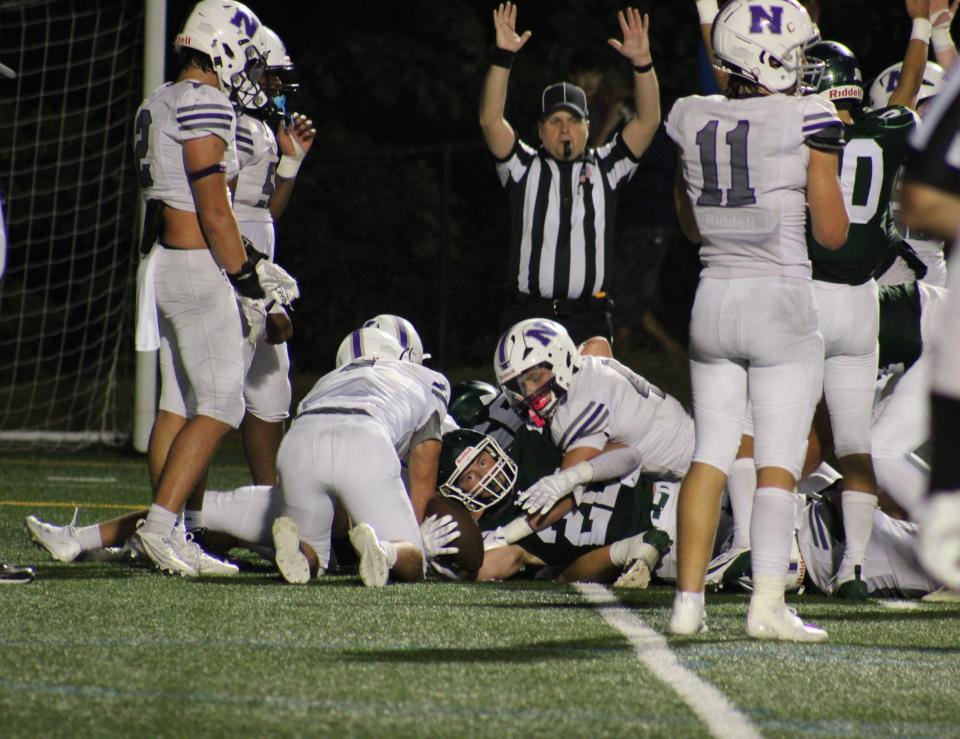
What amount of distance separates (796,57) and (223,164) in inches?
76.3

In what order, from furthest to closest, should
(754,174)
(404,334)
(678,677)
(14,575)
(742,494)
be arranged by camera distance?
1. (404,334)
2. (742,494)
3. (14,575)
4. (754,174)
5. (678,677)

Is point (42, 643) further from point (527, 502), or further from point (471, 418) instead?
point (471, 418)

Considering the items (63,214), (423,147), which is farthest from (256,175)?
(63,214)

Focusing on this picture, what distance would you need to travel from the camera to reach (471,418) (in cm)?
653

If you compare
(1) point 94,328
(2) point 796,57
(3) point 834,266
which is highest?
(2) point 796,57

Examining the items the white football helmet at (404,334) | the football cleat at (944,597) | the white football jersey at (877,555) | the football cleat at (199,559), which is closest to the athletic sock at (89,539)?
the football cleat at (199,559)

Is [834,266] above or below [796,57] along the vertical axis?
below

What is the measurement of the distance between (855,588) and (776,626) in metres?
1.19

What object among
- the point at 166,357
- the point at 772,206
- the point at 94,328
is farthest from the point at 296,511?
the point at 94,328

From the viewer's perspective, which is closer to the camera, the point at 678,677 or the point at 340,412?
the point at 678,677

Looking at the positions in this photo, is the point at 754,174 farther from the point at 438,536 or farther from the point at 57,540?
the point at 57,540

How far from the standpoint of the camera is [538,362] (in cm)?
568

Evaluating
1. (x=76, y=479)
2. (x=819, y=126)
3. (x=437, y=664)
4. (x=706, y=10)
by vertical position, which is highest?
(x=706, y=10)

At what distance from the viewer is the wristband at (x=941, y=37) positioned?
6746 mm
